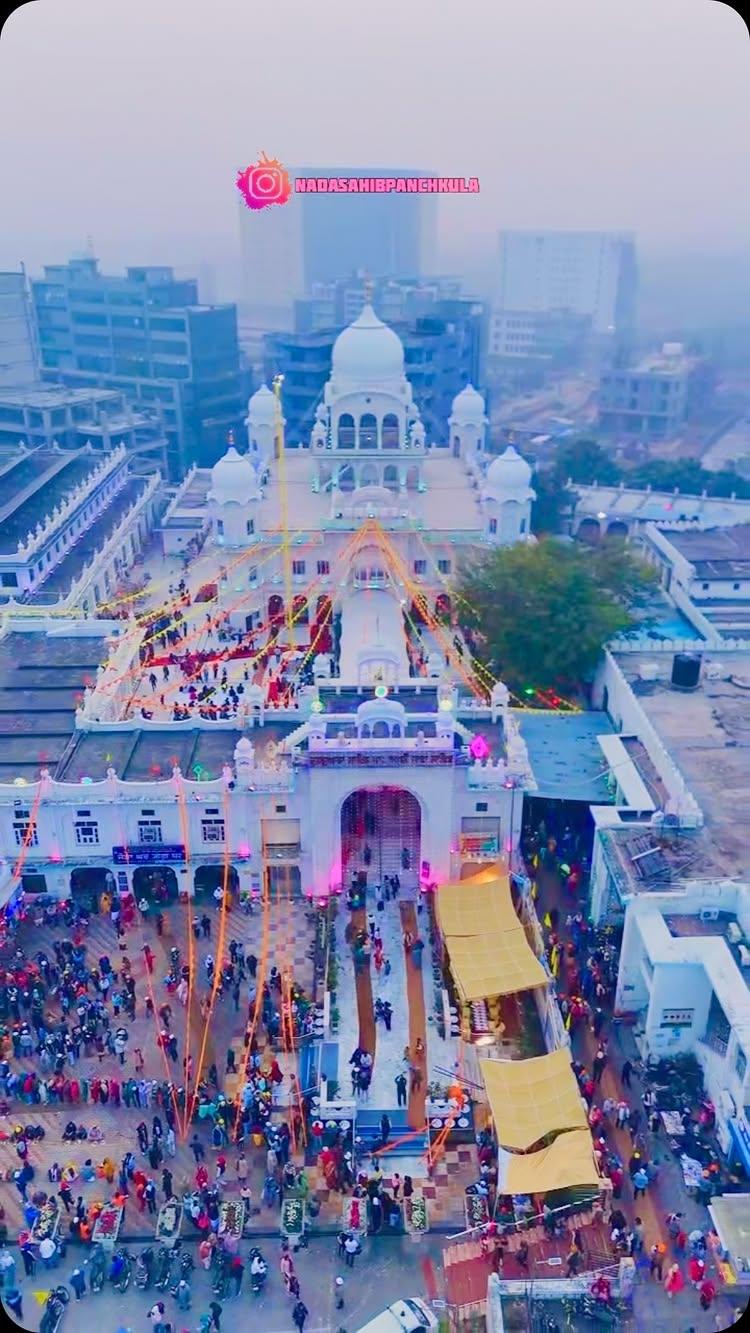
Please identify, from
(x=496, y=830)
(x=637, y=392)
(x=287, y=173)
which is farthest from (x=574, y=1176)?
(x=637, y=392)

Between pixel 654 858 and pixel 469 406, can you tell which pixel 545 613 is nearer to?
pixel 654 858

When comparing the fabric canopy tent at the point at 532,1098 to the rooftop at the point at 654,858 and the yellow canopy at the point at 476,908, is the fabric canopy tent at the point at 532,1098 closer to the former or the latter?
the yellow canopy at the point at 476,908

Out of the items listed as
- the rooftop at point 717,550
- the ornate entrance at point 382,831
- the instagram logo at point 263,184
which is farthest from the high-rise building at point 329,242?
the ornate entrance at point 382,831

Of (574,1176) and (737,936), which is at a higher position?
(737,936)

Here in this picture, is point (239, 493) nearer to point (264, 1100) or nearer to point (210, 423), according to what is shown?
point (264, 1100)

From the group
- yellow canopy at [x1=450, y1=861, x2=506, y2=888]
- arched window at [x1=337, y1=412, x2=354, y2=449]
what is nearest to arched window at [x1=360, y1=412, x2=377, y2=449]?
arched window at [x1=337, y1=412, x2=354, y2=449]

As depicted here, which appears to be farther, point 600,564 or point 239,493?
point 239,493
